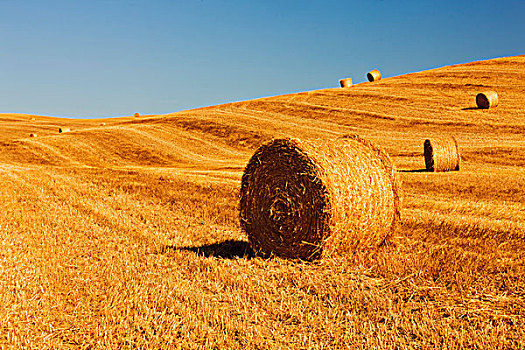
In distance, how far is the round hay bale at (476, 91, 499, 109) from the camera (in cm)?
2913

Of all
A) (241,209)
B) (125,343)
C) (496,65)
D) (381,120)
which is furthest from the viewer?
(496,65)

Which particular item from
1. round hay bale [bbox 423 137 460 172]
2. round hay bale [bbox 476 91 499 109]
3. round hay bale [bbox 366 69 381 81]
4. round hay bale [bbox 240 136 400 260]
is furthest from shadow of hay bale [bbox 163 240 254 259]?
round hay bale [bbox 366 69 381 81]

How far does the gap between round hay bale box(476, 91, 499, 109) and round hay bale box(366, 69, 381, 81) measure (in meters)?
18.3

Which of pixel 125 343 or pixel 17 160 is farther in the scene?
pixel 17 160

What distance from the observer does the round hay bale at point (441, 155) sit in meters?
15.7

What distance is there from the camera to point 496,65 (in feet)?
137

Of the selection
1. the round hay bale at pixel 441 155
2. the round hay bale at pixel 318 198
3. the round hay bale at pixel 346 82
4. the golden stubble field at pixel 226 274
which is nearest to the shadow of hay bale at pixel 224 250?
the golden stubble field at pixel 226 274

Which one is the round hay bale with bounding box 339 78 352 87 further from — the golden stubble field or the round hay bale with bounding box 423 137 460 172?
the golden stubble field

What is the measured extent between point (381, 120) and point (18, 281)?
27357 mm

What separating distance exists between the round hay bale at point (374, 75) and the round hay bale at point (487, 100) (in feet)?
60.0

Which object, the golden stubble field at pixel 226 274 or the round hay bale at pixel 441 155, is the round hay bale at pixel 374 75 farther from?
the golden stubble field at pixel 226 274

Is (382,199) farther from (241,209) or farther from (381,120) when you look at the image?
(381,120)

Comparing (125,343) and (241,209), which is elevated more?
(241,209)

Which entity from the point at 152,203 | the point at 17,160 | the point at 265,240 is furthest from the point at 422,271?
the point at 17,160
